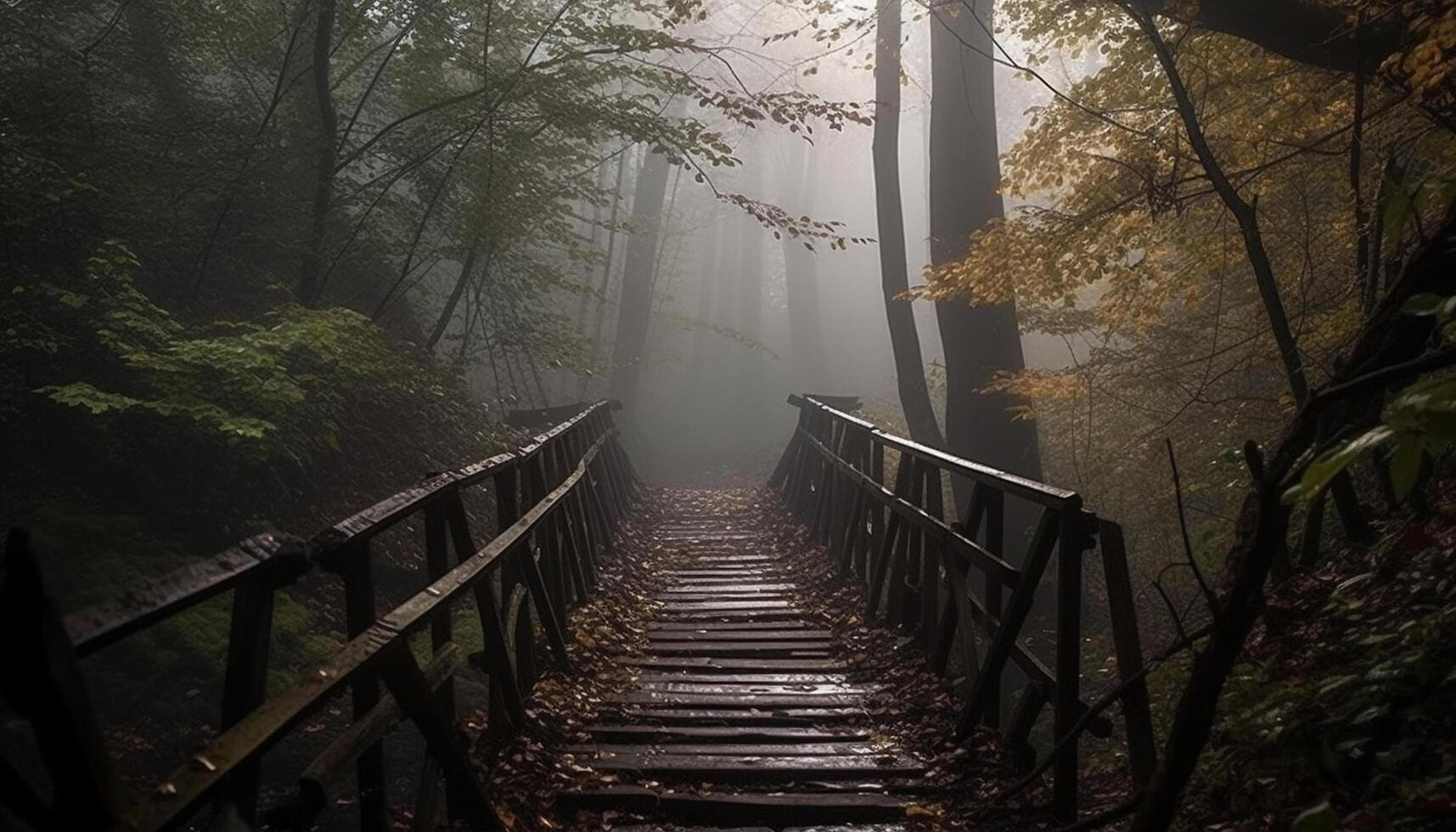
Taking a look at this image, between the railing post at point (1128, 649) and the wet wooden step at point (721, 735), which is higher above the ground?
the railing post at point (1128, 649)

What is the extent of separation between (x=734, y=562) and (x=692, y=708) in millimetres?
4899

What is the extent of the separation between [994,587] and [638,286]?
73.1 feet

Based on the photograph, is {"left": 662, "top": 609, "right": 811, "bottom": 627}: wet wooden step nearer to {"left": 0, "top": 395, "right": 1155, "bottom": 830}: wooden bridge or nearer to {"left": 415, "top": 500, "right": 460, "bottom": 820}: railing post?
{"left": 0, "top": 395, "right": 1155, "bottom": 830}: wooden bridge

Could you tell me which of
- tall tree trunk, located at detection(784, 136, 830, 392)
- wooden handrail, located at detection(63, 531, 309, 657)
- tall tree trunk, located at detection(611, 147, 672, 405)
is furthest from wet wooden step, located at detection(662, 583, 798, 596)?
tall tree trunk, located at detection(784, 136, 830, 392)

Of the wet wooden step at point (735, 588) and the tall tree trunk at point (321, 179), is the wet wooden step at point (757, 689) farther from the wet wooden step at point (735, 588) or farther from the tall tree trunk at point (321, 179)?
the tall tree trunk at point (321, 179)

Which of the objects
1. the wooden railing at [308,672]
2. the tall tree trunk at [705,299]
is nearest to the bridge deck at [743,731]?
the wooden railing at [308,672]

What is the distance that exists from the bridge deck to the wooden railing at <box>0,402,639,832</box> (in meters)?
0.60

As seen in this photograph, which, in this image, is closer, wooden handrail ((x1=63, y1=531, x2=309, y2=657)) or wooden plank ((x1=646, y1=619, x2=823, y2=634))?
wooden handrail ((x1=63, y1=531, x2=309, y2=657))

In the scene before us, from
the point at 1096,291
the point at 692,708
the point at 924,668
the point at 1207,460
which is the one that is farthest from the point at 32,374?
the point at 1096,291

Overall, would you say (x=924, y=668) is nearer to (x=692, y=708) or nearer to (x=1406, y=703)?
(x=692, y=708)

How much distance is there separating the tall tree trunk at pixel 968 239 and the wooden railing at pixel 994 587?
7.38 feet

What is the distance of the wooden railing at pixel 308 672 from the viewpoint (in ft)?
5.36

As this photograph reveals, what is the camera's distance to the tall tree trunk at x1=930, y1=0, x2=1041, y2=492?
10430 mm

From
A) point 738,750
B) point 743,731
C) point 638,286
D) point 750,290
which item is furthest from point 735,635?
point 750,290
